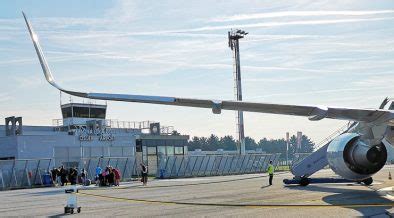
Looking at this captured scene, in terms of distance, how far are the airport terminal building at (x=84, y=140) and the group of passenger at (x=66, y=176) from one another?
821cm

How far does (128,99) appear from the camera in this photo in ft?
53.3

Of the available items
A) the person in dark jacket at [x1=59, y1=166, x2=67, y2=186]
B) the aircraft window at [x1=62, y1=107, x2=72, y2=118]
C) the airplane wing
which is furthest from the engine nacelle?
the aircraft window at [x1=62, y1=107, x2=72, y2=118]

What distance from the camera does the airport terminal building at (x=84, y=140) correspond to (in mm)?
57875

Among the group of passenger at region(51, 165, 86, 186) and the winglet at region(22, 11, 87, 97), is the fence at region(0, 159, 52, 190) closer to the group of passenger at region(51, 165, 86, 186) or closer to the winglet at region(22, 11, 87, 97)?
the group of passenger at region(51, 165, 86, 186)

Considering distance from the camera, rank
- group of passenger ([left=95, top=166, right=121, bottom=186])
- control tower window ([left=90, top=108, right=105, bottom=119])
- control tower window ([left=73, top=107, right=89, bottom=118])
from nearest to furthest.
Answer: group of passenger ([left=95, top=166, right=121, bottom=186]), control tower window ([left=73, top=107, right=89, bottom=118]), control tower window ([left=90, top=108, right=105, bottom=119])

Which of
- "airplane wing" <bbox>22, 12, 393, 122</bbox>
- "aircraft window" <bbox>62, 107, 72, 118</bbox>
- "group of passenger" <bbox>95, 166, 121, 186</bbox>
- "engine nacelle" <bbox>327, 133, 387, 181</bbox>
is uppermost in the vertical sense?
"aircraft window" <bbox>62, 107, 72, 118</bbox>

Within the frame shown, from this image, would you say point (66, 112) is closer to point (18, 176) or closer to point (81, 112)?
point (81, 112)

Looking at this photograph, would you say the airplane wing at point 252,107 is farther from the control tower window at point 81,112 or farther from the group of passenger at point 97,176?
the control tower window at point 81,112

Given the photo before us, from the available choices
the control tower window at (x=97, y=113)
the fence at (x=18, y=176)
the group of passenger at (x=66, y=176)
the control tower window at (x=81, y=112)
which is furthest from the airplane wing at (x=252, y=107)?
the control tower window at (x=97, y=113)

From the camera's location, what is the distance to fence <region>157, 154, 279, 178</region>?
53.1m

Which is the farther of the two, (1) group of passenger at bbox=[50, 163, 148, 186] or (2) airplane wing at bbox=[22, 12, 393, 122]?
(1) group of passenger at bbox=[50, 163, 148, 186]

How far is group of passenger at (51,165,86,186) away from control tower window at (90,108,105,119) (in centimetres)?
2506

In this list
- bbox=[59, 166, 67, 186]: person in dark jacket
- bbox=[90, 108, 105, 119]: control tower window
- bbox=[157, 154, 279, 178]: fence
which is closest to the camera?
bbox=[59, 166, 67, 186]: person in dark jacket

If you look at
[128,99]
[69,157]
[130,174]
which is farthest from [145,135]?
[128,99]
